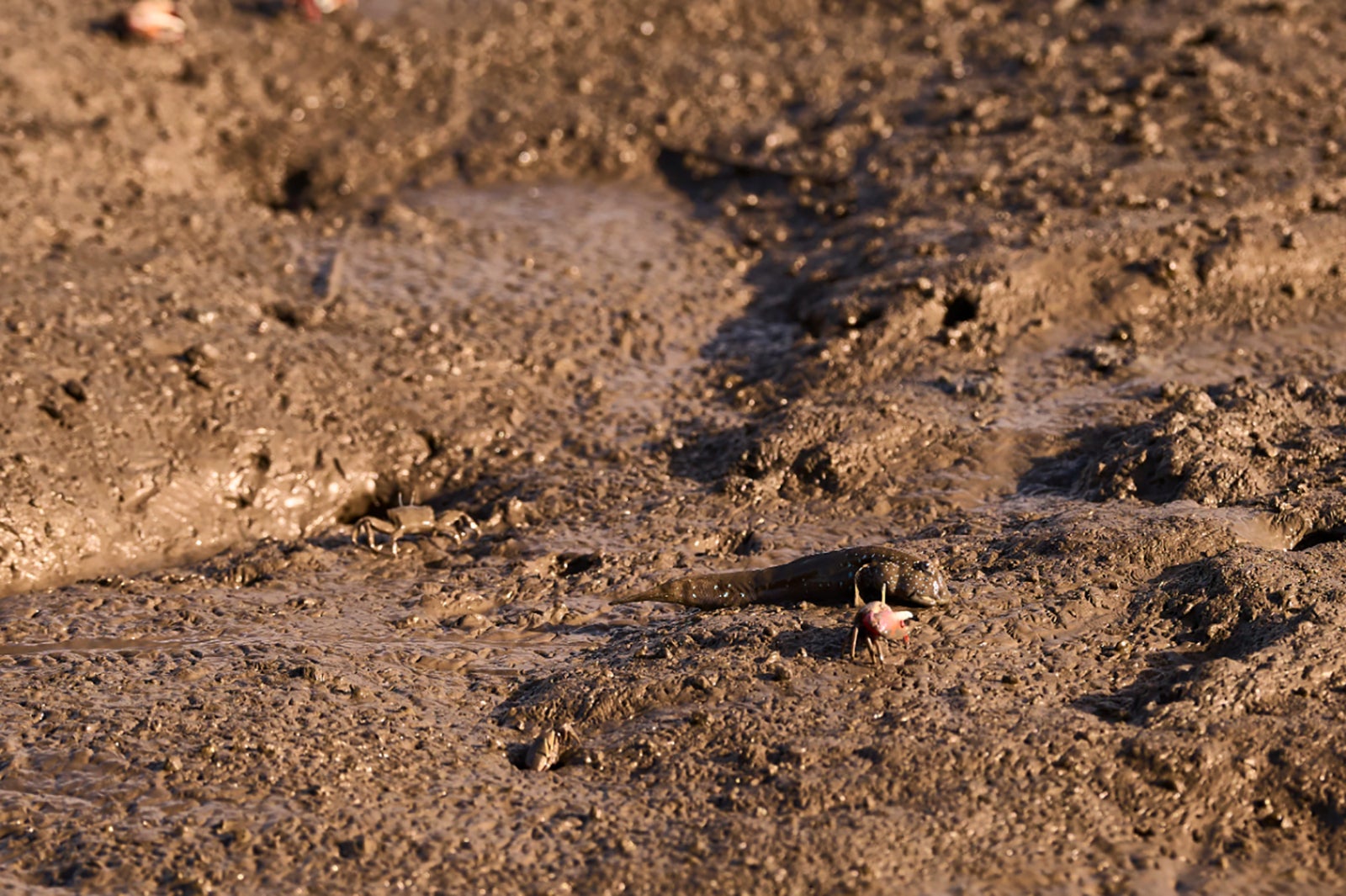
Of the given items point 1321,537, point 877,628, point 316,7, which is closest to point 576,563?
point 877,628

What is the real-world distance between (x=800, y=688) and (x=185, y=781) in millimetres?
1735

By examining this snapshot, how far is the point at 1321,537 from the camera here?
4758mm

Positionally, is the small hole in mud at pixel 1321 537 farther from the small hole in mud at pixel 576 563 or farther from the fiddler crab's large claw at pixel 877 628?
the small hole in mud at pixel 576 563

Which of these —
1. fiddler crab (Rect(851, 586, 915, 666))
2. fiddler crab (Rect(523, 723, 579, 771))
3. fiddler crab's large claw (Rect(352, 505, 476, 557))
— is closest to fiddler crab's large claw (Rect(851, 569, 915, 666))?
fiddler crab (Rect(851, 586, 915, 666))

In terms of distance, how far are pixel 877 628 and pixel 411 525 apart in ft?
6.16

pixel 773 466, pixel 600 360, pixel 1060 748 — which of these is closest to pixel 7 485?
pixel 600 360

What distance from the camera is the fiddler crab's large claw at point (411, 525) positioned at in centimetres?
525

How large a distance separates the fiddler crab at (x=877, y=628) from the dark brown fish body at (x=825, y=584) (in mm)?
128

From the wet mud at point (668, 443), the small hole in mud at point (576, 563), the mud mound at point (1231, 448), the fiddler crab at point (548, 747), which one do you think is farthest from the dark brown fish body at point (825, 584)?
the mud mound at point (1231, 448)

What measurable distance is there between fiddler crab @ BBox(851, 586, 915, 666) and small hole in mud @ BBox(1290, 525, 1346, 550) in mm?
1427

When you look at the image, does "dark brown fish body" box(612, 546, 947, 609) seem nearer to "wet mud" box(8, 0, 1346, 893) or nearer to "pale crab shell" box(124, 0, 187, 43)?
"wet mud" box(8, 0, 1346, 893)

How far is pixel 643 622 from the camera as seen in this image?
4.68 m

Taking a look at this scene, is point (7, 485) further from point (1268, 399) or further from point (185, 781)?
point (1268, 399)

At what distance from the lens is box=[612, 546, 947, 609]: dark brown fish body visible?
14.5 ft
